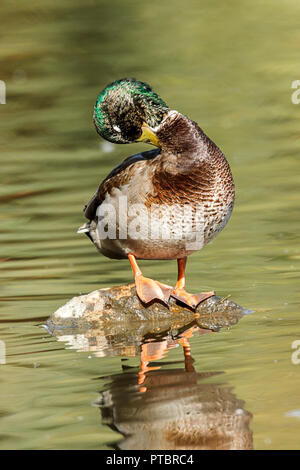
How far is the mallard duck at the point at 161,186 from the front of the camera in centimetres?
521

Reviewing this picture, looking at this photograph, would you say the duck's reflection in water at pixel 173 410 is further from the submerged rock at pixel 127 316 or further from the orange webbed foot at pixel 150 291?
the orange webbed foot at pixel 150 291

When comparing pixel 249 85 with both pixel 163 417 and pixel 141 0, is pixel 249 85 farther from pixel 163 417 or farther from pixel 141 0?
pixel 163 417

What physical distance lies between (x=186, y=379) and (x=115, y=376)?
34 cm

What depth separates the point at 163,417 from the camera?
12.5 feet

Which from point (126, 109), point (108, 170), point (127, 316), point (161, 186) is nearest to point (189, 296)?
point (127, 316)

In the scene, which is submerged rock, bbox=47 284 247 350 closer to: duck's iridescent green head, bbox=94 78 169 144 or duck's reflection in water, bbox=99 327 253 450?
duck's reflection in water, bbox=99 327 253 450

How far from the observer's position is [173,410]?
12.7 ft

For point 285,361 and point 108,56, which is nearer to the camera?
point 285,361

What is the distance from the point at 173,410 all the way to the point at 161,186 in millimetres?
1677

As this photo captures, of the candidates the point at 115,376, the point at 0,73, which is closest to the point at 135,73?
the point at 0,73

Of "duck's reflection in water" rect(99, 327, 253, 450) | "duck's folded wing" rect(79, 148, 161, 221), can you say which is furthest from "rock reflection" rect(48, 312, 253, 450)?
"duck's folded wing" rect(79, 148, 161, 221)

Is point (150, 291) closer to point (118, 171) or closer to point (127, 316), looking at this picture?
point (127, 316)

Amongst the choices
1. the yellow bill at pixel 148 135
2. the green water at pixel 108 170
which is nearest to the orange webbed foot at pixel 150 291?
the green water at pixel 108 170

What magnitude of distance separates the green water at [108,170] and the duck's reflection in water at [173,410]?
24 mm
